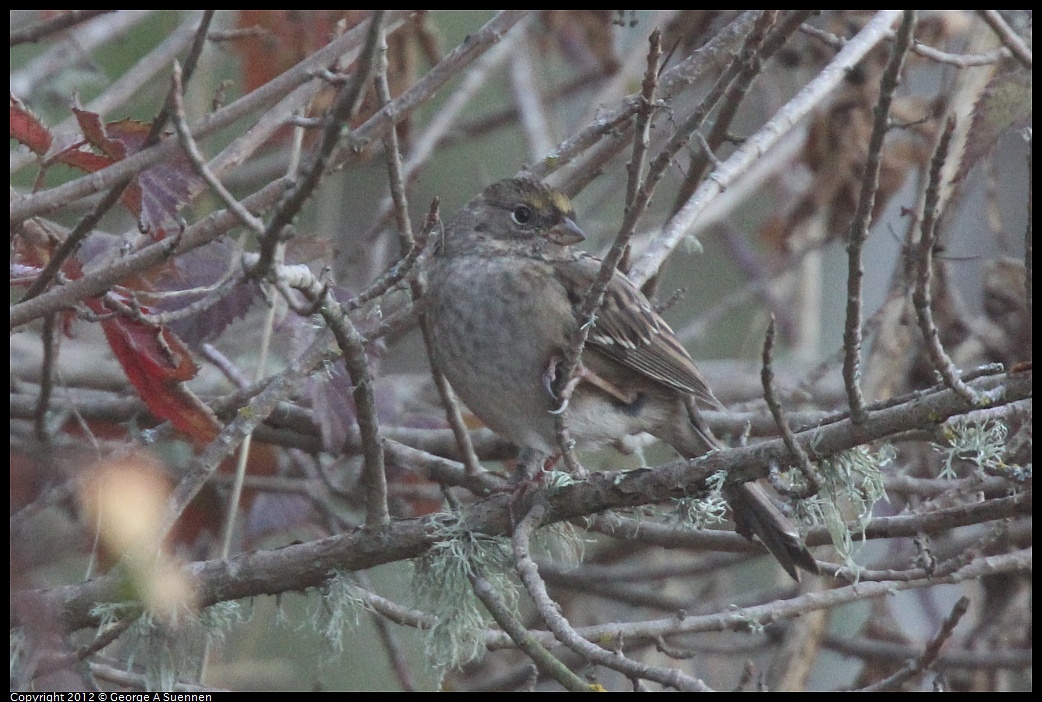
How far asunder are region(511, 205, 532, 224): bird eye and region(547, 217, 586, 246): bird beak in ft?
0.27

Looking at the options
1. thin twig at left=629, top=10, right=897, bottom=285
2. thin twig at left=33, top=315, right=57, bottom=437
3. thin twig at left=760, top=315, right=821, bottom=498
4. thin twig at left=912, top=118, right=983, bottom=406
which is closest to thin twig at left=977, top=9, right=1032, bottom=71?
thin twig at left=629, top=10, right=897, bottom=285

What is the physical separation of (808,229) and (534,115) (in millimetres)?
1305

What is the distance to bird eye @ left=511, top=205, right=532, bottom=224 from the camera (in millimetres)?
3525

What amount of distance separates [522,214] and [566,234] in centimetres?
15

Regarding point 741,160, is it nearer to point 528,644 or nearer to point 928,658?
point 928,658

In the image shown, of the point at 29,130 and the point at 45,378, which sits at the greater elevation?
the point at 29,130

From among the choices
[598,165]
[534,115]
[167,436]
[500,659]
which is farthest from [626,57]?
[167,436]

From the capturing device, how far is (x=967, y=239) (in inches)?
231

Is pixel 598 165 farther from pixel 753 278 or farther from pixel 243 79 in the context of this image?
pixel 753 278

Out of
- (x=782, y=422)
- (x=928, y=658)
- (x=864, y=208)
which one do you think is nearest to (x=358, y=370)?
(x=782, y=422)

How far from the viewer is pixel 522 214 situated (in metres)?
3.54

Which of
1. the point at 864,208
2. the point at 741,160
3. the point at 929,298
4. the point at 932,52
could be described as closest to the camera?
the point at 864,208

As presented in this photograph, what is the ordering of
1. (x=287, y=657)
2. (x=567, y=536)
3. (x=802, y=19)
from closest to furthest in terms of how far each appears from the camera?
(x=802, y=19), (x=567, y=536), (x=287, y=657)

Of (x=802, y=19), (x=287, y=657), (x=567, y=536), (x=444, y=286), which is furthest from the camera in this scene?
(x=287, y=657)
